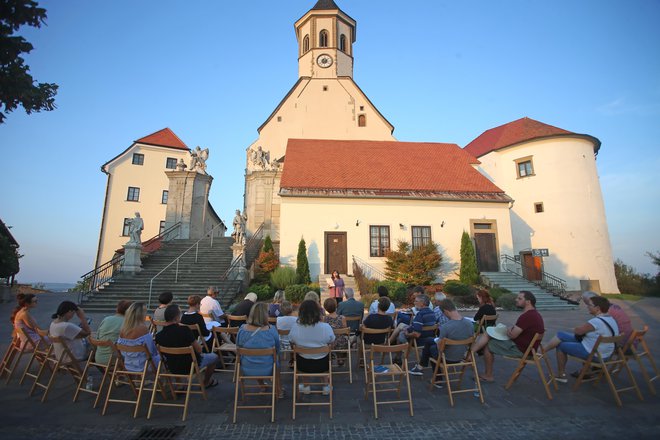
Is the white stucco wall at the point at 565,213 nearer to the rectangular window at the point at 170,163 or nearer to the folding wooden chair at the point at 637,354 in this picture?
the folding wooden chair at the point at 637,354

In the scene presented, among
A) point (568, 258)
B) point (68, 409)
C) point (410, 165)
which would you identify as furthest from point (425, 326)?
point (568, 258)

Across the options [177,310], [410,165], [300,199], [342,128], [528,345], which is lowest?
[528,345]

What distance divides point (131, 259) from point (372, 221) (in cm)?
1208

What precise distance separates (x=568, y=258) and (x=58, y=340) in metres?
26.5

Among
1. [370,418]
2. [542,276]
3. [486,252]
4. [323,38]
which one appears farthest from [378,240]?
[323,38]

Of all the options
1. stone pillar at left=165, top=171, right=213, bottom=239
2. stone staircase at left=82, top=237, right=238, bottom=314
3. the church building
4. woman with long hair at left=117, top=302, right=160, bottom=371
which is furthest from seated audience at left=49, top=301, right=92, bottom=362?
stone pillar at left=165, top=171, right=213, bottom=239

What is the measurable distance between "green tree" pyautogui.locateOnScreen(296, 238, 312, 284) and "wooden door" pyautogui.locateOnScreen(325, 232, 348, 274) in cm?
146

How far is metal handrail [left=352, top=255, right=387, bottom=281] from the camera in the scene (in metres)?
18.0

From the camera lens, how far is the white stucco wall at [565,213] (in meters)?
22.1

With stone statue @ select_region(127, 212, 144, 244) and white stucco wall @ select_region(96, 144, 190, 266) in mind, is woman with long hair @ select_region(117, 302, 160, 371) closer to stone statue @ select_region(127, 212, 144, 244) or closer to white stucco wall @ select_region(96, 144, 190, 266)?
stone statue @ select_region(127, 212, 144, 244)

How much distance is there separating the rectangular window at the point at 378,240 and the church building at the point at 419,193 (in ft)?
0.18

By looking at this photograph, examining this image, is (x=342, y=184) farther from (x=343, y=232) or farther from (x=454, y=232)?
(x=454, y=232)

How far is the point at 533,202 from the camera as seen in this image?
23906 mm

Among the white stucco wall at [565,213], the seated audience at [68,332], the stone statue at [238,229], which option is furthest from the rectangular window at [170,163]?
the seated audience at [68,332]
